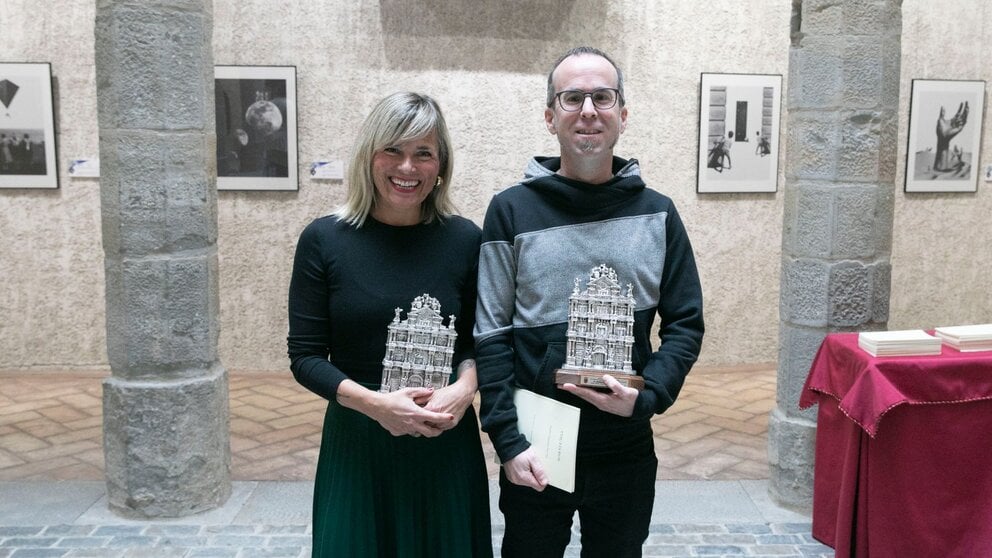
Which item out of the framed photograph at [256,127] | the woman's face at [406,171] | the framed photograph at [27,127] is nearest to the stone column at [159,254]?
the woman's face at [406,171]

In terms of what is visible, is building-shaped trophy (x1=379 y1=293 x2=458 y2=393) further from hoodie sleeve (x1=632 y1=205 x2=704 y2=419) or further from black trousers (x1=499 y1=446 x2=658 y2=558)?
hoodie sleeve (x1=632 y1=205 x2=704 y2=419)

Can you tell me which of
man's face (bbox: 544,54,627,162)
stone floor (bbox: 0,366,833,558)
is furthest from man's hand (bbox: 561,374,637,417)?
stone floor (bbox: 0,366,833,558)

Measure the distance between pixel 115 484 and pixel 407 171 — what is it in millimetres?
2615

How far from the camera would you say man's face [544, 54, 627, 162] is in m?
1.91

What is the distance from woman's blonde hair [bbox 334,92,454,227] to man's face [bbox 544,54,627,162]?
0.30 metres

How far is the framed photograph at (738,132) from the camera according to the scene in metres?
6.45

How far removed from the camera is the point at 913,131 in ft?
22.0

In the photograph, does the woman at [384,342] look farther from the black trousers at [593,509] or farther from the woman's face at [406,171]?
the black trousers at [593,509]

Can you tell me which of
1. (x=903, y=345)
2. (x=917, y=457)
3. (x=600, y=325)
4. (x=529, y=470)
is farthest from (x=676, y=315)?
(x=917, y=457)

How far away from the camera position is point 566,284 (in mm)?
1953

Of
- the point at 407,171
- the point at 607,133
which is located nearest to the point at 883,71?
the point at 607,133

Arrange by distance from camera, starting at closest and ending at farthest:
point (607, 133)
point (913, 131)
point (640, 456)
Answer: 1. point (607, 133)
2. point (640, 456)
3. point (913, 131)

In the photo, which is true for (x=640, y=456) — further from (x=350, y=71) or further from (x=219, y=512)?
(x=350, y=71)

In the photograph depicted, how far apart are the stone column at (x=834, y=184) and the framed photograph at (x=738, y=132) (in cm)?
265
